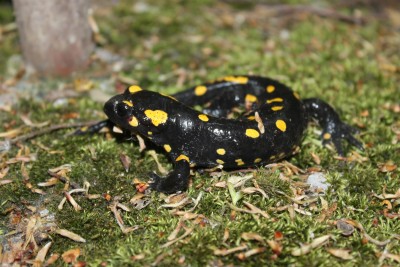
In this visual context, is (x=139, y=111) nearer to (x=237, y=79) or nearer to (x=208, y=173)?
(x=208, y=173)

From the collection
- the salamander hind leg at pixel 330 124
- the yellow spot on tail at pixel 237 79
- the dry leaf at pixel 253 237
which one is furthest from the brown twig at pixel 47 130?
the salamander hind leg at pixel 330 124

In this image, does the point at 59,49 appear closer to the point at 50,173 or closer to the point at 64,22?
the point at 64,22

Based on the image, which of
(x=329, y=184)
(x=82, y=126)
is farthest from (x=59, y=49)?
(x=329, y=184)

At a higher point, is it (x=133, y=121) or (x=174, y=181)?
(x=133, y=121)

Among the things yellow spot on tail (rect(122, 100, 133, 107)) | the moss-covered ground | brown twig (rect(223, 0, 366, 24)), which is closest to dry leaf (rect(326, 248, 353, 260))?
the moss-covered ground

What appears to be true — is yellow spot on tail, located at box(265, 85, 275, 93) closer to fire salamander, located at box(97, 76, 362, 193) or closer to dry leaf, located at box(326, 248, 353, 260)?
fire salamander, located at box(97, 76, 362, 193)

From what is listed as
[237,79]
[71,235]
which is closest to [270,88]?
[237,79]
